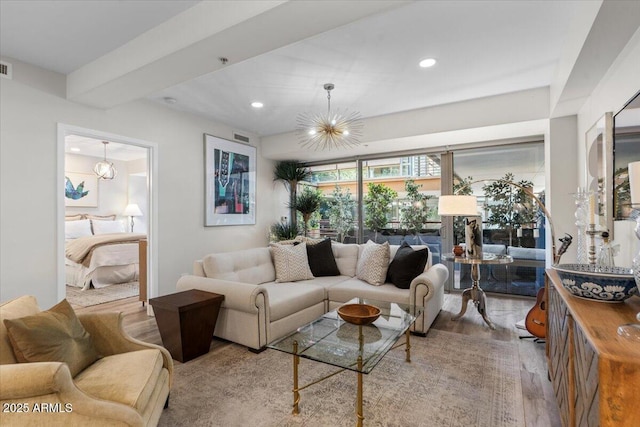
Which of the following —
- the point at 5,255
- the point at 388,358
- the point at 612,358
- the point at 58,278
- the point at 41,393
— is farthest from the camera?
the point at 58,278

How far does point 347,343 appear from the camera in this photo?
2088mm

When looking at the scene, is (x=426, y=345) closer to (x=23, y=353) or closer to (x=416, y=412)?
(x=416, y=412)

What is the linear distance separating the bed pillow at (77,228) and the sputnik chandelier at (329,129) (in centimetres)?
507

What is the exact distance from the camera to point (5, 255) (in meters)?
2.91

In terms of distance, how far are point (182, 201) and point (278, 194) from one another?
85.0 inches

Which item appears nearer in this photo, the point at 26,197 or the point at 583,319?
the point at 583,319

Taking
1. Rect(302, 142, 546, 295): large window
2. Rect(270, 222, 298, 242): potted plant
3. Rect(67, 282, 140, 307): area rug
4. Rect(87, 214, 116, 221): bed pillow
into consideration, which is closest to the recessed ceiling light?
Rect(302, 142, 546, 295): large window

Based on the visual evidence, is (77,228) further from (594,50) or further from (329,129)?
(594,50)

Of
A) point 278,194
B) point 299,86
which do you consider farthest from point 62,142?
point 278,194

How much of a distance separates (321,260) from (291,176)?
8.09 ft

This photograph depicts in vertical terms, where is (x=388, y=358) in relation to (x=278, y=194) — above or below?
below

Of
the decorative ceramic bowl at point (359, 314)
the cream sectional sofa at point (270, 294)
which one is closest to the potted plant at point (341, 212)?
the cream sectional sofa at point (270, 294)

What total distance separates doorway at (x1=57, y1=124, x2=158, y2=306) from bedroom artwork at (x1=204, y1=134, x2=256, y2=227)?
0.86 metres

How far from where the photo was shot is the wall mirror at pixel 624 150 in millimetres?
1878
